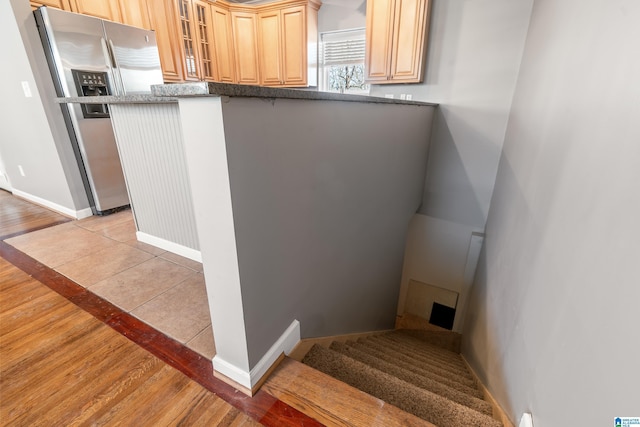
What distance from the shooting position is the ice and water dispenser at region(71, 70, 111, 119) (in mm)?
2381

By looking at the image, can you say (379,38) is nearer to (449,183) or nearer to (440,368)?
(449,183)

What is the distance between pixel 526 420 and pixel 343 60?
398cm

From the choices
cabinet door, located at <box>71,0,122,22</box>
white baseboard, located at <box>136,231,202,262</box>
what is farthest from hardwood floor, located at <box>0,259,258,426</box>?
cabinet door, located at <box>71,0,122,22</box>

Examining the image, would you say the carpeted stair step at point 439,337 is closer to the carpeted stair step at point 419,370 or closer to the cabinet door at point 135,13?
the carpeted stair step at point 419,370

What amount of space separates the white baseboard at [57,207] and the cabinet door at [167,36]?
1860 millimetres

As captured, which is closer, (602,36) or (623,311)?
(623,311)

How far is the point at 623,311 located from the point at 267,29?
449 cm

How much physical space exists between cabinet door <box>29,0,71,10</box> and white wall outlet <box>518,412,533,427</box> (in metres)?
3.86

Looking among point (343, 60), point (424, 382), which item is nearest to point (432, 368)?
point (424, 382)

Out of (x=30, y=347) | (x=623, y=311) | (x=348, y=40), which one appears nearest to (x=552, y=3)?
(x=623, y=311)

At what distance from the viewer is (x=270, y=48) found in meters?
3.98

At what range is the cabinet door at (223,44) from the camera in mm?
3869

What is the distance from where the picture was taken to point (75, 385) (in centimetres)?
108

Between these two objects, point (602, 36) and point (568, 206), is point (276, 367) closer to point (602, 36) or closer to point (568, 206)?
point (568, 206)
